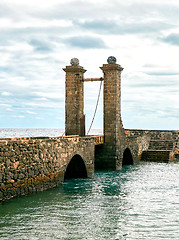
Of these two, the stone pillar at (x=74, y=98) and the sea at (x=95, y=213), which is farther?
the stone pillar at (x=74, y=98)

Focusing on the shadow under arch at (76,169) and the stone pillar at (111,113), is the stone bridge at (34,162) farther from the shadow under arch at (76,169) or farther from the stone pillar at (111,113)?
the stone pillar at (111,113)

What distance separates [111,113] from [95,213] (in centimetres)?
1268

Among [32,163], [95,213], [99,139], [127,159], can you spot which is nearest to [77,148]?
[32,163]

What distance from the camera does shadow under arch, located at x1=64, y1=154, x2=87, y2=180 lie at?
2066 centimetres

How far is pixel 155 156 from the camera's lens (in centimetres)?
3328

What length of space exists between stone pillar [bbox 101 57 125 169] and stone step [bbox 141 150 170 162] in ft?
27.8

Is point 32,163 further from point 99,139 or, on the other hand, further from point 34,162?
point 99,139

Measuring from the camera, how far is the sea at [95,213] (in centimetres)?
1059

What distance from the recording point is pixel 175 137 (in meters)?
38.8

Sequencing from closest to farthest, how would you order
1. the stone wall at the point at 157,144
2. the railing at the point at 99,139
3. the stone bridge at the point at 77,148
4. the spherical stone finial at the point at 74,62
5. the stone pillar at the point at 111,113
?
the stone bridge at the point at 77,148 → the railing at the point at 99,139 → the stone pillar at the point at 111,113 → the spherical stone finial at the point at 74,62 → the stone wall at the point at 157,144

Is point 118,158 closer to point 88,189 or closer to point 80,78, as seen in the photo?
point 80,78

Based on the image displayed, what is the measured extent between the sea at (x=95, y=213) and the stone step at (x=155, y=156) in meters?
13.5

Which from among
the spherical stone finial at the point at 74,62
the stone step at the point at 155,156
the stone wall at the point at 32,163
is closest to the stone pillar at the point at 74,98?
the spherical stone finial at the point at 74,62

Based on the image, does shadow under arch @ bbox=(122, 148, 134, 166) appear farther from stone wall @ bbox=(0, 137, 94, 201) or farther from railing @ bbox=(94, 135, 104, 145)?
stone wall @ bbox=(0, 137, 94, 201)
